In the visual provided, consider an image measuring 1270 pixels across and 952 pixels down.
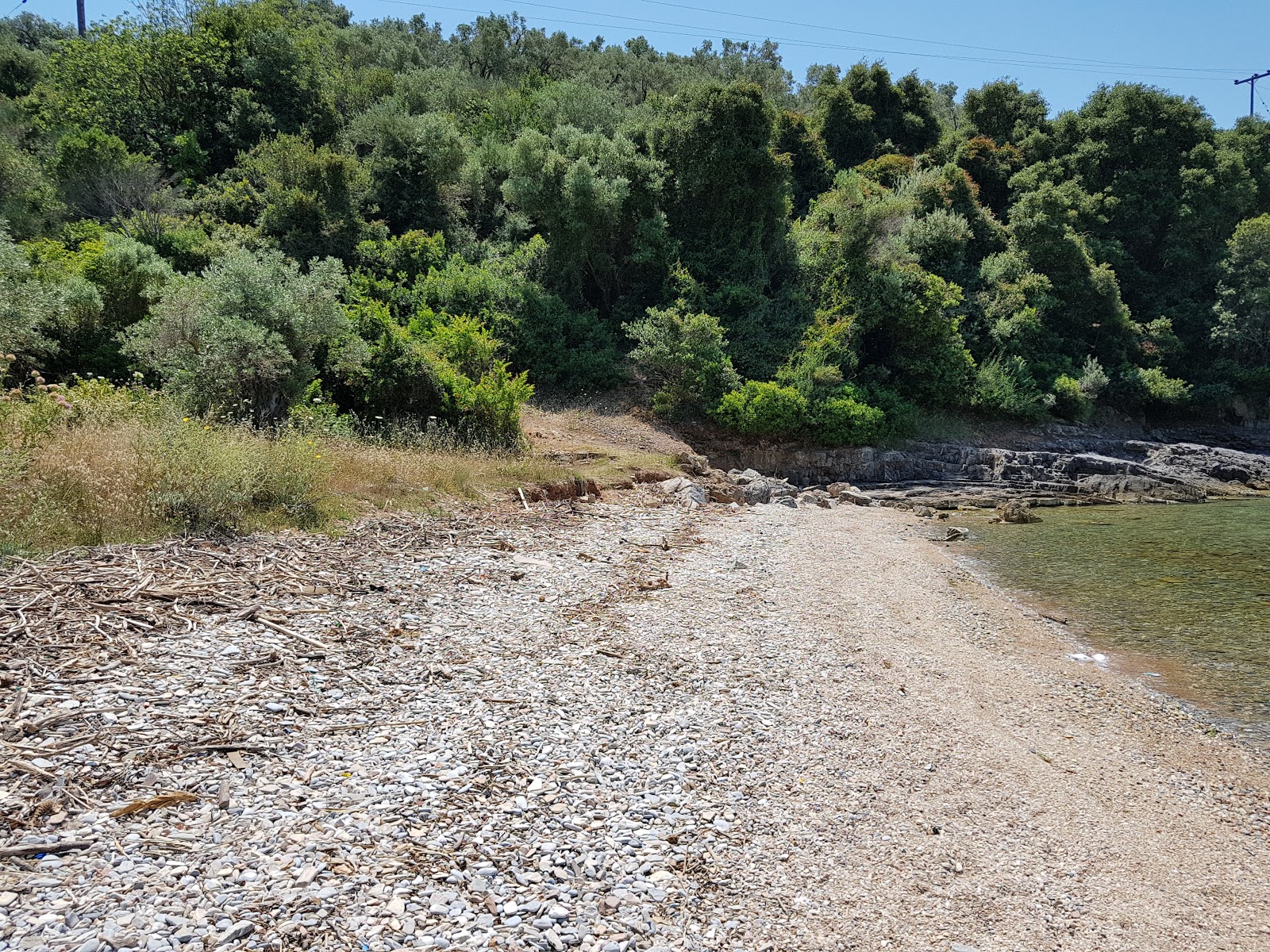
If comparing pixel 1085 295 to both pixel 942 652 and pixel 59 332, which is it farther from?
pixel 59 332

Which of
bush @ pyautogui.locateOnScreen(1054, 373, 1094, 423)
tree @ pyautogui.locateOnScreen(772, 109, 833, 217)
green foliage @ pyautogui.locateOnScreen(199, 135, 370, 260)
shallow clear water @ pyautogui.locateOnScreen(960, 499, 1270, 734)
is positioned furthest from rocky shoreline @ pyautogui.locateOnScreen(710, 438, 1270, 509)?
tree @ pyautogui.locateOnScreen(772, 109, 833, 217)

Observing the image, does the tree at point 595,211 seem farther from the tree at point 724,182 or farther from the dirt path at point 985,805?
the dirt path at point 985,805

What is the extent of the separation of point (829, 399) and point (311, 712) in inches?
971

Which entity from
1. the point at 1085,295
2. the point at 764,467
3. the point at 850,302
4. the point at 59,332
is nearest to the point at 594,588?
the point at 59,332

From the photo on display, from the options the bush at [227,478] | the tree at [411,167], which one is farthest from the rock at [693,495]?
the tree at [411,167]

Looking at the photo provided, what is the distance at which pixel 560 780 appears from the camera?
17.3 feet

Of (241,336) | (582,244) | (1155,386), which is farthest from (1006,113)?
(241,336)

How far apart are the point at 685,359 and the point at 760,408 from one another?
3.40 metres

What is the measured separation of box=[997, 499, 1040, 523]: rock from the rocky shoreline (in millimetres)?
1627

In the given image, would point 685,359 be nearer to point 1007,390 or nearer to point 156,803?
point 1007,390

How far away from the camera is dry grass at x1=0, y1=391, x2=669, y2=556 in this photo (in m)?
8.46

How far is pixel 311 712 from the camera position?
5.83m

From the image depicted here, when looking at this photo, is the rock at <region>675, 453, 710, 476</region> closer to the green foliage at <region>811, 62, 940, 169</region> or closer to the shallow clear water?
the shallow clear water

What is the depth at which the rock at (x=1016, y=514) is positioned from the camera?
70.8 feet
